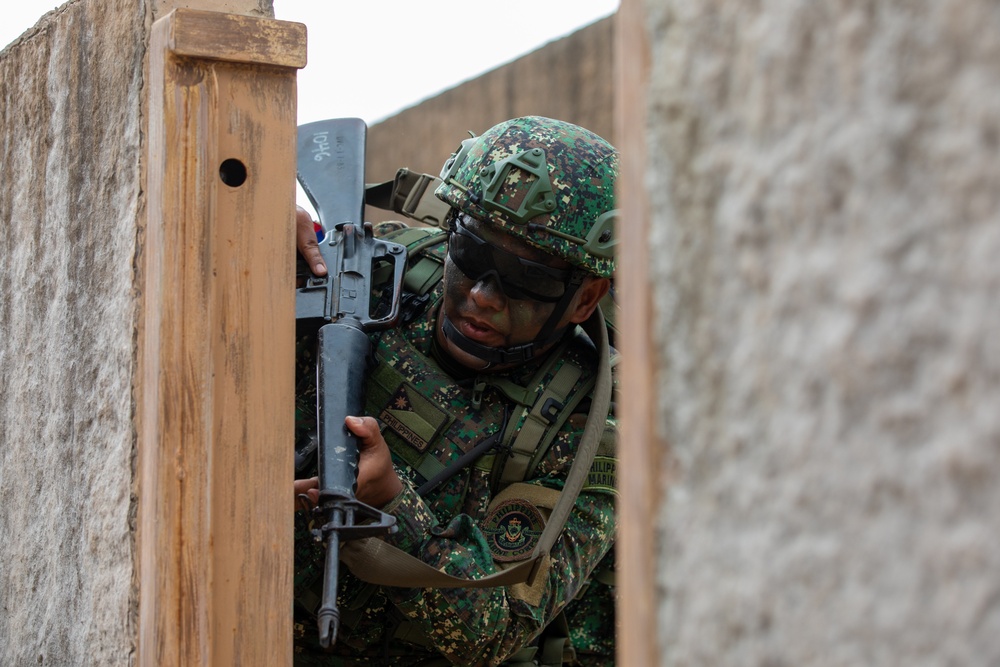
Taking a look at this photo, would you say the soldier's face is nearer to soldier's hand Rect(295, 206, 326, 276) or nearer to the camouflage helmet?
the camouflage helmet

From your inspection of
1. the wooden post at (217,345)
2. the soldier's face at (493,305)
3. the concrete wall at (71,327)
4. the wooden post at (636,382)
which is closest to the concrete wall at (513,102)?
the soldier's face at (493,305)

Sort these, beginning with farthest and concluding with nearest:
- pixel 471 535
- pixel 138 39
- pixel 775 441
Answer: pixel 471 535 < pixel 138 39 < pixel 775 441

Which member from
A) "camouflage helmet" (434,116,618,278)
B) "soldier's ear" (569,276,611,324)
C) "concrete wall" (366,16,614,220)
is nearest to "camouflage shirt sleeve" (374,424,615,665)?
"soldier's ear" (569,276,611,324)

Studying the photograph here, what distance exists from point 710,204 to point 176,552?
1406 mm

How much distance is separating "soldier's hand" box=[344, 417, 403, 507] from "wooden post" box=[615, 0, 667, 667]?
1.69m

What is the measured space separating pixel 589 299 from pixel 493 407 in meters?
0.36

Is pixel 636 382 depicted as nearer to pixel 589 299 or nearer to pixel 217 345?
pixel 217 345

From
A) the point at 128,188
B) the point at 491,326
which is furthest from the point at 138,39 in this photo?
the point at 491,326

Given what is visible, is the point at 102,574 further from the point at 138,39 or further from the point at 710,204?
the point at 710,204

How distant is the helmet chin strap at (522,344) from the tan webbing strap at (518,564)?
0.15 m

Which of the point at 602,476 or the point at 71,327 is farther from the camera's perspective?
the point at 602,476

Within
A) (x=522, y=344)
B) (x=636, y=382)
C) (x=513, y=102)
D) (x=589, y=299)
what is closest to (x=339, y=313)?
(x=522, y=344)

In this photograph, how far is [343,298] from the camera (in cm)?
280

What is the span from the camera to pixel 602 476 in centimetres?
301
